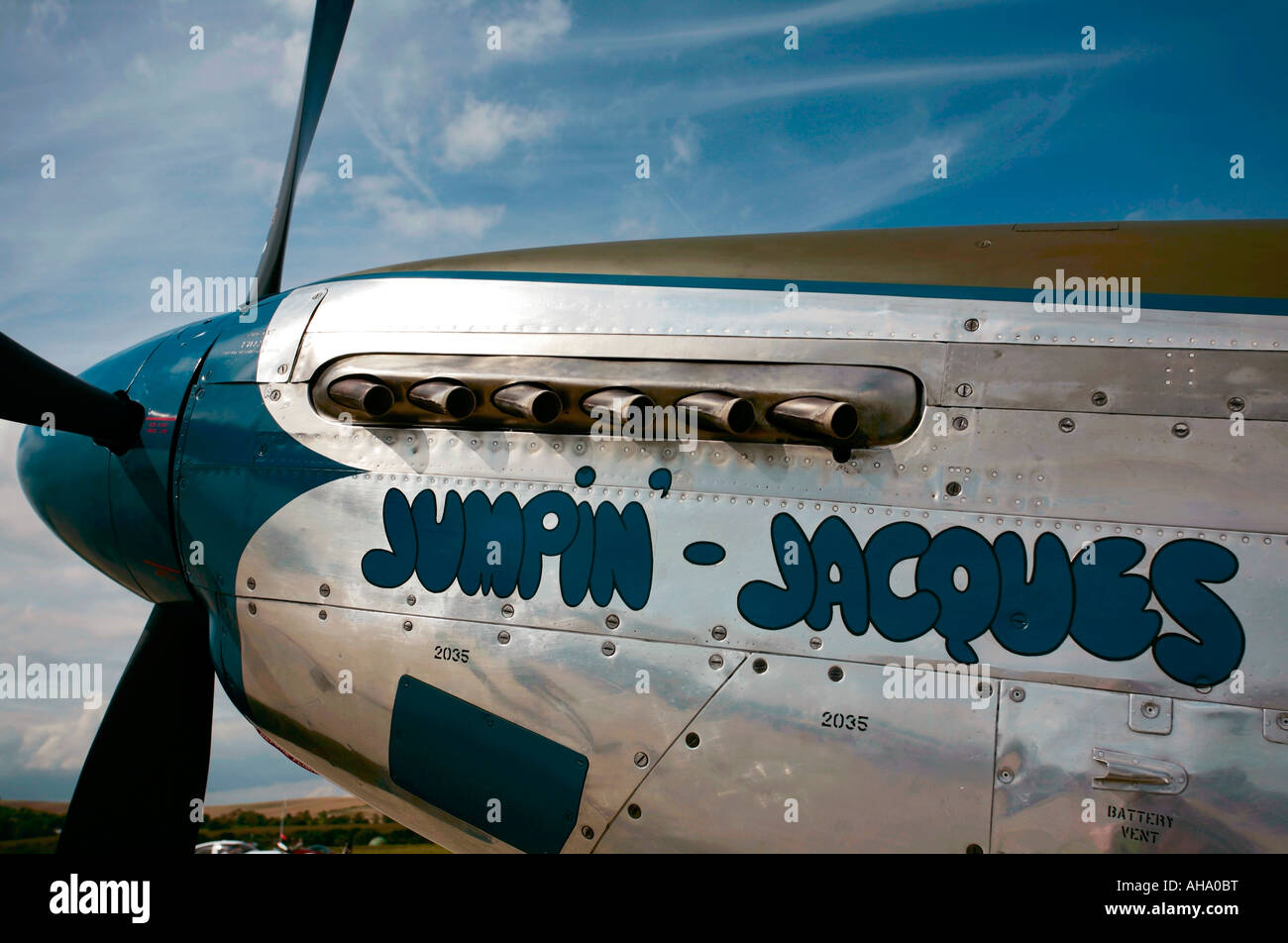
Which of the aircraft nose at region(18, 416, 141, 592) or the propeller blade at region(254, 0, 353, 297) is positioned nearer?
the aircraft nose at region(18, 416, 141, 592)

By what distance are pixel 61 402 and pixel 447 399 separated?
299cm

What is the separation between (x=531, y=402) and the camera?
4793mm

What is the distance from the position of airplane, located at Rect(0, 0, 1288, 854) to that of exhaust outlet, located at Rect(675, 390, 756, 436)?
0.07ft

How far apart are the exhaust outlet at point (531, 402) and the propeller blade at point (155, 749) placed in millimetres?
2937

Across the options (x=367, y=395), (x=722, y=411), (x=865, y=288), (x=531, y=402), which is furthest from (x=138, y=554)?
(x=865, y=288)

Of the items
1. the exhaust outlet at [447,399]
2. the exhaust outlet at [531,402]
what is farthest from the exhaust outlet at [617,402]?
the exhaust outlet at [447,399]

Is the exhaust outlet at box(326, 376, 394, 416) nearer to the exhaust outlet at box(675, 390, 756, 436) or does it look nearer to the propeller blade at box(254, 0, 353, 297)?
the exhaust outlet at box(675, 390, 756, 436)

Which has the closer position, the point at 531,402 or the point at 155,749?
A: the point at 531,402

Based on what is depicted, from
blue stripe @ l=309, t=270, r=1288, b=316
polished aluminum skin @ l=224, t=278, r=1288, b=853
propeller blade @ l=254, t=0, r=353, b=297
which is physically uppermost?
propeller blade @ l=254, t=0, r=353, b=297

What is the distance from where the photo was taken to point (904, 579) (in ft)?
13.8

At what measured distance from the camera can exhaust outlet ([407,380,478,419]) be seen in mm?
4922

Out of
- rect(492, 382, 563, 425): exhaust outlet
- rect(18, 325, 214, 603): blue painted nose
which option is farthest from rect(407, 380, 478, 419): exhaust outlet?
rect(18, 325, 214, 603): blue painted nose

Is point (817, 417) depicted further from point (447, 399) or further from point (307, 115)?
point (307, 115)
